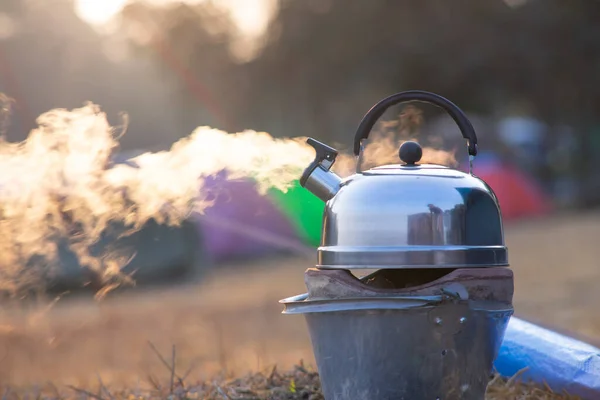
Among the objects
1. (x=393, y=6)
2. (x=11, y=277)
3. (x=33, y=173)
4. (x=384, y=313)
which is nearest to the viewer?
(x=384, y=313)

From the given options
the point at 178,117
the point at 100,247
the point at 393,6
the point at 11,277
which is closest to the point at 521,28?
the point at 393,6

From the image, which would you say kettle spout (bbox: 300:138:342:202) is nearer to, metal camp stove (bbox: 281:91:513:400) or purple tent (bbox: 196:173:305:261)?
metal camp stove (bbox: 281:91:513:400)

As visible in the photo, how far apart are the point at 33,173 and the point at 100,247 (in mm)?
8097

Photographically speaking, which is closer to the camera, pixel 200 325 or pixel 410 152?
pixel 410 152

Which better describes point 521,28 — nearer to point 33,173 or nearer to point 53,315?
Result: point 53,315

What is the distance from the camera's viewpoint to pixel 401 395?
3566 millimetres

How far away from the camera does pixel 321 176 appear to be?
12.7ft

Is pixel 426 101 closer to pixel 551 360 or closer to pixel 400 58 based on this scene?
pixel 551 360

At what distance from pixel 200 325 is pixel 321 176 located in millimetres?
7288

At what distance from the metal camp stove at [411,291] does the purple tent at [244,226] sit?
36.3 feet

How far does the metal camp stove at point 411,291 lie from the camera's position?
3479mm

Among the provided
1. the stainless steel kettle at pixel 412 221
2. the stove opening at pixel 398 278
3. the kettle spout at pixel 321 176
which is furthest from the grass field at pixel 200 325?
the stainless steel kettle at pixel 412 221

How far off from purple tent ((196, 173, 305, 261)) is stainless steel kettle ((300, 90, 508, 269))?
1106 cm

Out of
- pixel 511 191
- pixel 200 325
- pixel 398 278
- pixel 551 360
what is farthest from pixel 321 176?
pixel 511 191
